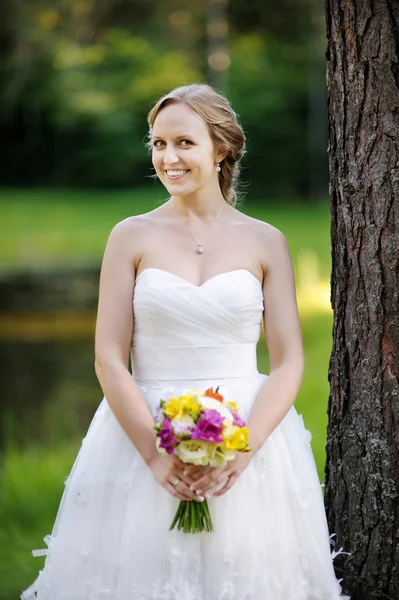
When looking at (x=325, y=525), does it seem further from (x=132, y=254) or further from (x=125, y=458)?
(x=132, y=254)

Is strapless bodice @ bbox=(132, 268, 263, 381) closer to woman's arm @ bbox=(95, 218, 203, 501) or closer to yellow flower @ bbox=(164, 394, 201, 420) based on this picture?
woman's arm @ bbox=(95, 218, 203, 501)

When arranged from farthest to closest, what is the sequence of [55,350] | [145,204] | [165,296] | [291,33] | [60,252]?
[291,33] < [145,204] < [60,252] < [55,350] < [165,296]

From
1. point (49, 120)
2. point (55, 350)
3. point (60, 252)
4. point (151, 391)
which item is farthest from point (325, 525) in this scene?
point (49, 120)

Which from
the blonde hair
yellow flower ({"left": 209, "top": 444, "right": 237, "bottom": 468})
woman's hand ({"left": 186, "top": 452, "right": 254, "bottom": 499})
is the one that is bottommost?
woman's hand ({"left": 186, "top": 452, "right": 254, "bottom": 499})

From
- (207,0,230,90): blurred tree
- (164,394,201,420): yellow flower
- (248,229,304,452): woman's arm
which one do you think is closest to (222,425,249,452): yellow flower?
(164,394,201,420): yellow flower

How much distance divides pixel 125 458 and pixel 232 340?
0.53m

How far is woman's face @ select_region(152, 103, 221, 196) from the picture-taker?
3.10 meters

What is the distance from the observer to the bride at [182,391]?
295 cm

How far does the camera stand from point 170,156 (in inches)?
122

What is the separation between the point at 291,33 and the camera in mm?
31797

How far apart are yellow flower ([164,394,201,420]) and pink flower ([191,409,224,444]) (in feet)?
0.13

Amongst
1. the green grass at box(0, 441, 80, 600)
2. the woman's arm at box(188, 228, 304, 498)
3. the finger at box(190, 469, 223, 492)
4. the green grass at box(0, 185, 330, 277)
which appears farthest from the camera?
the green grass at box(0, 185, 330, 277)

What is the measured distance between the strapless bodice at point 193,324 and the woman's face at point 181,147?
33 centimetres

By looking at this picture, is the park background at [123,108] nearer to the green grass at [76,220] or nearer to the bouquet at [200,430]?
the green grass at [76,220]
